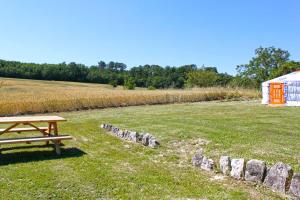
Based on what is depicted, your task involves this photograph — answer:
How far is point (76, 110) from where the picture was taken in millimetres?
17609

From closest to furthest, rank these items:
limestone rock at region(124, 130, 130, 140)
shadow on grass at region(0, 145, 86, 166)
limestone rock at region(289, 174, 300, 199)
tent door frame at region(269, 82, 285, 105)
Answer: limestone rock at region(289, 174, 300, 199)
shadow on grass at region(0, 145, 86, 166)
limestone rock at region(124, 130, 130, 140)
tent door frame at region(269, 82, 285, 105)

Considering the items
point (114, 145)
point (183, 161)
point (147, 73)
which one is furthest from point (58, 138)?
point (147, 73)

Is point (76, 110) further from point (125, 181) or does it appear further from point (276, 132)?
point (125, 181)

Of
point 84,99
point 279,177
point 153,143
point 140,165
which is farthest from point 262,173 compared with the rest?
point 84,99

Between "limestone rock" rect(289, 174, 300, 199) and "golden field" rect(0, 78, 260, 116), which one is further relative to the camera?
"golden field" rect(0, 78, 260, 116)

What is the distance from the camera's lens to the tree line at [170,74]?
137 feet

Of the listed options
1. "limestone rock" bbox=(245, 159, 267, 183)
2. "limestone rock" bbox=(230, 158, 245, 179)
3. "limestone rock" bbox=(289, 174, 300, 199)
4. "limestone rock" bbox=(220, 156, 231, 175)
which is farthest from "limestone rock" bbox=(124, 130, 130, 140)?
"limestone rock" bbox=(289, 174, 300, 199)

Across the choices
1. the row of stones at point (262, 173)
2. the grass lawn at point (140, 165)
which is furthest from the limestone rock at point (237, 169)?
the grass lawn at point (140, 165)

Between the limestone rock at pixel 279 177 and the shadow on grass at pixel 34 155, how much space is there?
3545mm

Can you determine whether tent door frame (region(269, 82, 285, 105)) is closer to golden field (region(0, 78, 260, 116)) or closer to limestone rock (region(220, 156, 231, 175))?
golden field (region(0, 78, 260, 116))

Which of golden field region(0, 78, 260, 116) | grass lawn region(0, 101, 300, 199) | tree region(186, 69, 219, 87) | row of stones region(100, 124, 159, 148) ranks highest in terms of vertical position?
tree region(186, 69, 219, 87)

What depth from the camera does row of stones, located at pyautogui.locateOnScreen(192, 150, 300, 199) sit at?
13.9 ft

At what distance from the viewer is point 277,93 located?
19.7m

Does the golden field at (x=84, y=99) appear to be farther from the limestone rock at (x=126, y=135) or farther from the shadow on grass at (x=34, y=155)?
the shadow on grass at (x=34, y=155)
